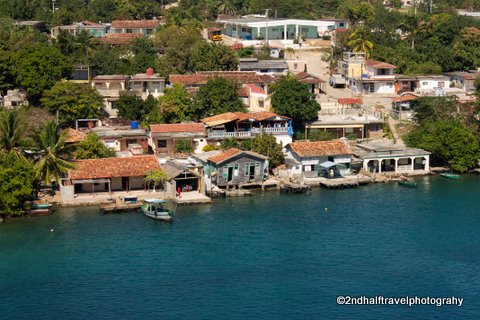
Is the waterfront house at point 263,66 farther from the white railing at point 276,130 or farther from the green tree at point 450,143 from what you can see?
the green tree at point 450,143

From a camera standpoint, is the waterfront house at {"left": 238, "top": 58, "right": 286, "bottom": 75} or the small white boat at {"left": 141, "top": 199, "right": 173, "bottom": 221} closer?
the small white boat at {"left": 141, "top": 199, "right": 173, "bottom": 221}

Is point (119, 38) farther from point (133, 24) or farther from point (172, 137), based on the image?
point (172, 137)

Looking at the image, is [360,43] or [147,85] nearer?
[147,85]

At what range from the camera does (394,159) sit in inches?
2366

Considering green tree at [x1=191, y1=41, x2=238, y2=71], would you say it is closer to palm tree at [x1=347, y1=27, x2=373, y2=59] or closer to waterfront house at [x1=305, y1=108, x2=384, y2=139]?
palm tree at [x1=347, y1=27, x2=373, y2=59]

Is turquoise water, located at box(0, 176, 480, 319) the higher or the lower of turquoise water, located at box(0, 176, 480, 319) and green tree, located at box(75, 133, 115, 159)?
the lower

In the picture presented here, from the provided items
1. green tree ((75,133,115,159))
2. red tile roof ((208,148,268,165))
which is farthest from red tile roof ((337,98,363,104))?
green tree ((75,133,115,159))

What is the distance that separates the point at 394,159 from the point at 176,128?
586 inches

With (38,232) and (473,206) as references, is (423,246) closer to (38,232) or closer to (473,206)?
(473,206)

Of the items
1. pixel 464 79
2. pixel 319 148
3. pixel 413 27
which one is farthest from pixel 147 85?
pixel 413 27

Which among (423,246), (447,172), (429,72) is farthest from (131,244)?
(429,72)

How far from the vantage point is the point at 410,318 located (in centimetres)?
3662

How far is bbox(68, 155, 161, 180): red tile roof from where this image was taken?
174ft

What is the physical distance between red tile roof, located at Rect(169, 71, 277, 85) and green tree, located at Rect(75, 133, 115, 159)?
15106 mm
